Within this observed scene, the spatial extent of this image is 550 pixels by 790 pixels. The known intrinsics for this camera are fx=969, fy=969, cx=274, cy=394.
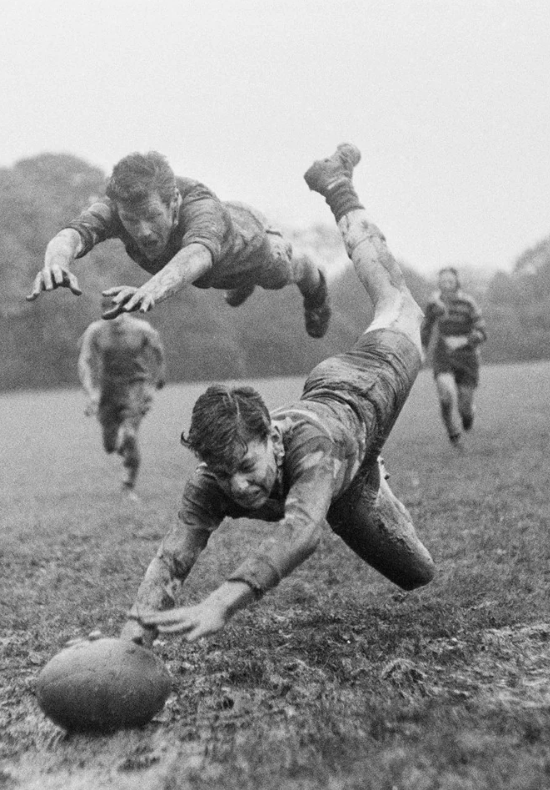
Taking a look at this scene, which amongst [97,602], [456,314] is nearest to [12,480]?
[456,314]

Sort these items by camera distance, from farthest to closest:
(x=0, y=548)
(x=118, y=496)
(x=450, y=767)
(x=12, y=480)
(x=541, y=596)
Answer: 1. (x=12, y=480)
2. (x=118, y=496)
3. (x=0, y=548)
4. (x=541, y=596)
5. (x=450, y=767)

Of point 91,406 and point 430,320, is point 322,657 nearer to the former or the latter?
point 91,406

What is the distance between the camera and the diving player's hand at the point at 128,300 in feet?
16.2

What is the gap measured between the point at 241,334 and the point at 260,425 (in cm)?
3699

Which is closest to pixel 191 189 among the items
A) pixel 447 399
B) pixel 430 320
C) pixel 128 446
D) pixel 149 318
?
pixel 128 446

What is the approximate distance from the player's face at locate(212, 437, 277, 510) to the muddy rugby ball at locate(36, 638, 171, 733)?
879 millimetres

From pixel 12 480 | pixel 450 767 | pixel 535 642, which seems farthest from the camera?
pixel 12 480

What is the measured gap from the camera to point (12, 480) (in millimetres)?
17484

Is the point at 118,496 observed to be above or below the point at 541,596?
below

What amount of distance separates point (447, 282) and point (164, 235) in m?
9.83

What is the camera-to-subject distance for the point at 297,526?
4.38 m

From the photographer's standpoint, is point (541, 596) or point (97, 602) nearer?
point (541, 596)

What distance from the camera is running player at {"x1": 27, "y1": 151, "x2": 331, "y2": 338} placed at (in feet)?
17.8

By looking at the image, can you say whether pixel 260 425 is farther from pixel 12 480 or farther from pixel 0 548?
pixel 12 480
